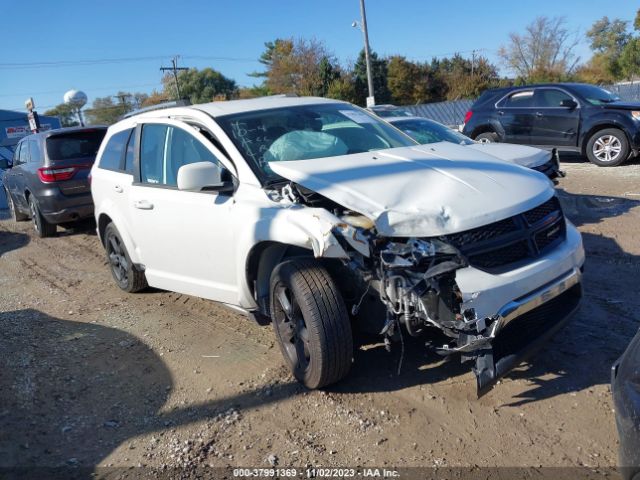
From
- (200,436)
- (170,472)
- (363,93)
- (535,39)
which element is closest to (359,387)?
(200,436)

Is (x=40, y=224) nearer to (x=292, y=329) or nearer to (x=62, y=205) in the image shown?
(x=62, y=205)

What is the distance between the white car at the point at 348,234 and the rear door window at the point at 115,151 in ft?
2.84

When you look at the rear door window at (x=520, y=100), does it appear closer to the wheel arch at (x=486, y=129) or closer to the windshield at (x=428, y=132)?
the wheel arch at (x=486, y=129)

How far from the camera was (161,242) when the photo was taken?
15.4ft

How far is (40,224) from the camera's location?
9.48 meters

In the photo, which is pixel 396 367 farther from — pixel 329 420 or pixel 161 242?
pixel 161 242

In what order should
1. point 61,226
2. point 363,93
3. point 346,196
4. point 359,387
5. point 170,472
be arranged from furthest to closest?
point 363,93, point 61,226, point 359,387, point 346,196, point 170,472

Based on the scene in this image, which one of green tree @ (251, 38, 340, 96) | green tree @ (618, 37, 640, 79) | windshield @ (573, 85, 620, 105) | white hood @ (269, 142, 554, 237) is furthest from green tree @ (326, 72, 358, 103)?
white hood @ (269, 142, 554, 237)

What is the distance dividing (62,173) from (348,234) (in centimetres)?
720

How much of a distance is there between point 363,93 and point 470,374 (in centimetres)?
4371

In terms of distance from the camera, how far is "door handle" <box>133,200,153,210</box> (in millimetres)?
4699

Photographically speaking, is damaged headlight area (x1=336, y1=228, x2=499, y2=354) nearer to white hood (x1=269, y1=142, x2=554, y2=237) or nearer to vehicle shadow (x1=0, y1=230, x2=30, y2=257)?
white hood (x1=269, y1=142, x2=554, y2=237)

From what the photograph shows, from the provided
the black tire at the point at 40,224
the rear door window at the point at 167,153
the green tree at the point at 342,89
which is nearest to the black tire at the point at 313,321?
the rear door window at the point at 167,153

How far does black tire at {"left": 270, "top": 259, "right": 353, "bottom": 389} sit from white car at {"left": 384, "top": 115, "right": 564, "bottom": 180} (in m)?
2.72
